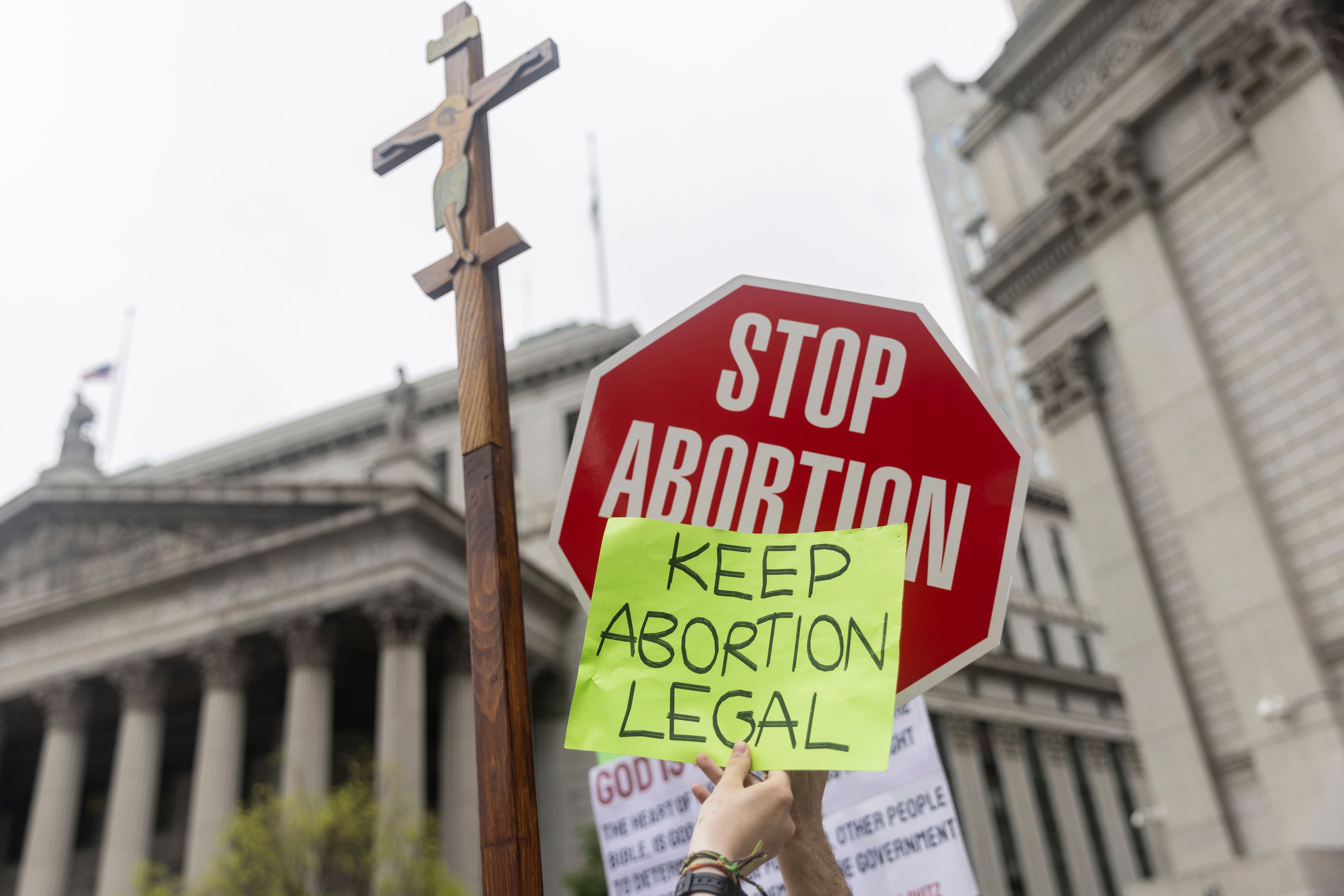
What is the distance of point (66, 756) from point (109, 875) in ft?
14.5

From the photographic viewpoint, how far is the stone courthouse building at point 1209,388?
1551cm

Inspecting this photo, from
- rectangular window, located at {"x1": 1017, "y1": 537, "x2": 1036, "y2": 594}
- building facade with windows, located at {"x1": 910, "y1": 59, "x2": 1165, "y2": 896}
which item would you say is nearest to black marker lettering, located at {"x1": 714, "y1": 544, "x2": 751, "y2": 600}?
building facade with windows, located at {"x1": 910, "y1": 59, "x2": 1165, "y2": 896}

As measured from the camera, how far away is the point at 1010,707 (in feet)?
165

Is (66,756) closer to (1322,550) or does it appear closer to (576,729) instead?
(1322,550)

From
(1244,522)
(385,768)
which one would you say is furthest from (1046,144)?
(385,768)

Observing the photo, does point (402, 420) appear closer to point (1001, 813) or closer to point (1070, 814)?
point (1001, 813)

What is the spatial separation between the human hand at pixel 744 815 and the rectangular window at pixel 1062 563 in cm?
5925

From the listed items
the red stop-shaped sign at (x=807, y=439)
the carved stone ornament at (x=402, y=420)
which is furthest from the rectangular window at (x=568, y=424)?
the red stop-shaped sign at (x=807, y=439)

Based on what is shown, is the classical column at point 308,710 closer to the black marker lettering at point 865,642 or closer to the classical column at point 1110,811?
the black marker lettering at point 865,642

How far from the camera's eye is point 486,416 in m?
3.93

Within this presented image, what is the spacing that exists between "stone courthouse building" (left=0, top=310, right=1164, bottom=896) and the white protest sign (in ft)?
61.7

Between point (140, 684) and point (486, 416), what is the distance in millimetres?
29964

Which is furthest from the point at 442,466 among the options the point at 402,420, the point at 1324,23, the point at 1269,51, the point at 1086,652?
the point at 1086,652

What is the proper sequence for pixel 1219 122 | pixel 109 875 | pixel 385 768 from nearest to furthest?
pixel 1219 122 < pixel 385 768 < pixel 109 875
